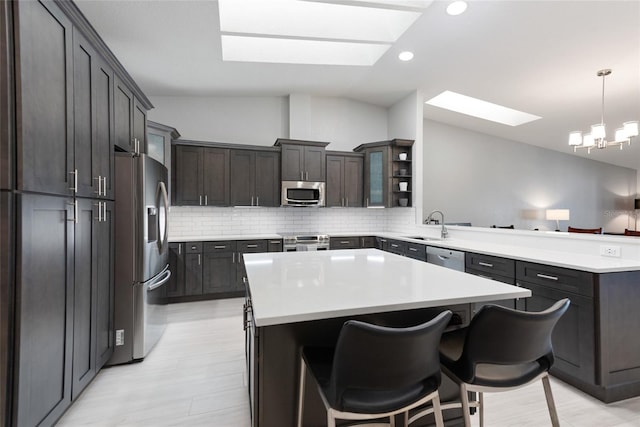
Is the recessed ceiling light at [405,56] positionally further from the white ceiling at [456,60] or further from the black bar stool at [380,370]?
the black bar stool at [380,370]

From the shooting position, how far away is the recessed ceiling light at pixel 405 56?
→ 12.4 feet

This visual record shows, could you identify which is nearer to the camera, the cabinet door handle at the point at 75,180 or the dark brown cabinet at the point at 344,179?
the cabinet door handle at the point at 75,180

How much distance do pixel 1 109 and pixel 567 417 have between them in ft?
10.7

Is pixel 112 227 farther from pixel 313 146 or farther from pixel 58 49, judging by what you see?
pixel 313 146

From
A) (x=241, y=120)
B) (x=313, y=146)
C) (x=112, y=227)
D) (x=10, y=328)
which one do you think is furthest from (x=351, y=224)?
(x=10, y=328)

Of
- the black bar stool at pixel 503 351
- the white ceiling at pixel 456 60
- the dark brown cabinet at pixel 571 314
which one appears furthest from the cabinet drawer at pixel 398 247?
the black bar stool at pixel 503 351

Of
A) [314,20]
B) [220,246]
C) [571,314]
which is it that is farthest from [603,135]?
[220,246]

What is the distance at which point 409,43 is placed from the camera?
11.7 feet

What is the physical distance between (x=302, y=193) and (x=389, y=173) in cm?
144

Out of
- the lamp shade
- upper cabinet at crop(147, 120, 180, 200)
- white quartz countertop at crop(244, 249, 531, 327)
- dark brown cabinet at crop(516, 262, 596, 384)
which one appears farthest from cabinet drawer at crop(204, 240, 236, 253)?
the lamp shade

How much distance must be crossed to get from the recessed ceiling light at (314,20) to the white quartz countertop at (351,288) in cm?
269

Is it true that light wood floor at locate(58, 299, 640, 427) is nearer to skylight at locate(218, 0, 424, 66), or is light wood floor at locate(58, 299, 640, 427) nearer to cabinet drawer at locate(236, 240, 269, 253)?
cabinet drawer at locate(236, 240, 269, 253)

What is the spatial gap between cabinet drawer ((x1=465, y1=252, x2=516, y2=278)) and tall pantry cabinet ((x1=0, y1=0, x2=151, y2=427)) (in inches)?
121

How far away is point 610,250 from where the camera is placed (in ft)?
7.49
